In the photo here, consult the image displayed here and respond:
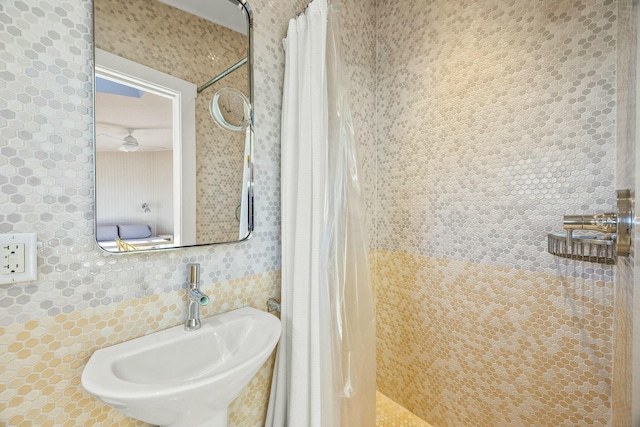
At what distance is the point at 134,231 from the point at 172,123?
42 centimetres

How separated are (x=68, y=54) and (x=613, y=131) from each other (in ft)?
6.15

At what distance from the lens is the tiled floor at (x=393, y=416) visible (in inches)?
64.1

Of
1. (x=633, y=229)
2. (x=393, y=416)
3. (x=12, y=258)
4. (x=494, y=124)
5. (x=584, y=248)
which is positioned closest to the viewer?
(x=633, y=229)

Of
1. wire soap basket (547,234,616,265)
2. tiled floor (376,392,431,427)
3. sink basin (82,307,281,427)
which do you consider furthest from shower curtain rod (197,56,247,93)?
A: tiled floor (376,392,431,427)

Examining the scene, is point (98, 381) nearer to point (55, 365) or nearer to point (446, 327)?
point (55, 365)

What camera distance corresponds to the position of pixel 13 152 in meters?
0.73

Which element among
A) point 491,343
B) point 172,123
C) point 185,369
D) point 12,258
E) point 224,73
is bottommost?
point 491,343

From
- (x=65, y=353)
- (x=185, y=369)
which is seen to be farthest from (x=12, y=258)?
(x=185, y=369)

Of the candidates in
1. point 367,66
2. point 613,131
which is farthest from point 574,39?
point 367,66

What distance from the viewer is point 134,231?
939 millimetres

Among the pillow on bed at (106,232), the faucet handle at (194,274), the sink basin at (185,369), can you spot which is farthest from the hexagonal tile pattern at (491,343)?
the pillow on bed at (106,232)

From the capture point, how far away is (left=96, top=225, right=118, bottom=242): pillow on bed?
856 millimetres

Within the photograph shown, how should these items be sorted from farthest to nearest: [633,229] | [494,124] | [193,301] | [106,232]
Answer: [494,124], [193,301], [106,232], [633,229]

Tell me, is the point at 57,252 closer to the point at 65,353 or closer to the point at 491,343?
the point at 65,353
